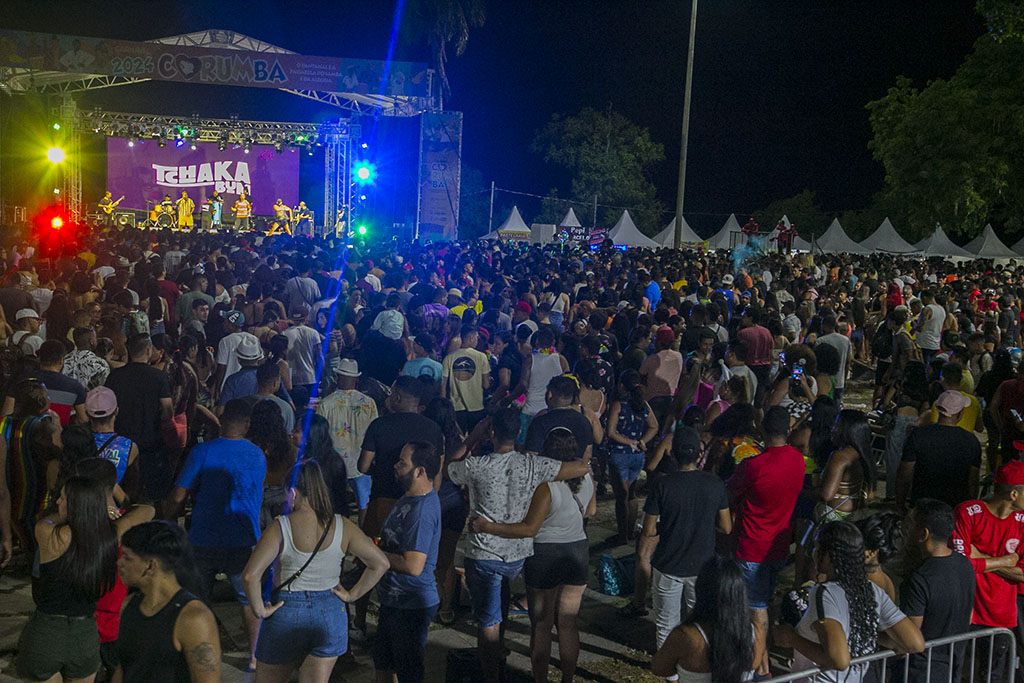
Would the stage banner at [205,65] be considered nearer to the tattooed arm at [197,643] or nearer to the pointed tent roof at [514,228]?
the pointed tent roof at [514,228]

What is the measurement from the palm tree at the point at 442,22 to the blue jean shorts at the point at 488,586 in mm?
29668

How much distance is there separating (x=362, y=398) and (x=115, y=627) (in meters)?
2.29

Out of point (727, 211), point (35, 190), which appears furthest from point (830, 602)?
point (727, 211)

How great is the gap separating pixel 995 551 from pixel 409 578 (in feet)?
9.46

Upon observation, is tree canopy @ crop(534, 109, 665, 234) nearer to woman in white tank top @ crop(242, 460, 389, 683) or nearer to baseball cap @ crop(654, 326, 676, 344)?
baseball cap @ crop(654, 326, 676, 344)

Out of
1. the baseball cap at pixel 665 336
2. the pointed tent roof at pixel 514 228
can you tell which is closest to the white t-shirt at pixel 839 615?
the baseball cap at pixel 665 336

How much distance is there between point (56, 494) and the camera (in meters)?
4.32

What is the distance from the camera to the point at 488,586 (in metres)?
5.00

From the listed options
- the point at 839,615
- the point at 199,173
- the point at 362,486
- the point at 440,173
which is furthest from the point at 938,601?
the point at 199,173

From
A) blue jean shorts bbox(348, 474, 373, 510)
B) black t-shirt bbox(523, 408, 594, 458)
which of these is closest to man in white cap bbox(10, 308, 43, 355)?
blue jean shorts bbox(348, 474, 373, 510)

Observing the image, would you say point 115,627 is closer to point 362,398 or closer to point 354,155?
point 362,398

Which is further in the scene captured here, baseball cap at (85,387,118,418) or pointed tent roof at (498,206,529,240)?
pointed tent roof at (498,206,529,240)

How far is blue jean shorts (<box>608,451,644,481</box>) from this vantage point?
717 centimetres

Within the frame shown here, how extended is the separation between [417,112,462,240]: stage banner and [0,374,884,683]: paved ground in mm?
24079
